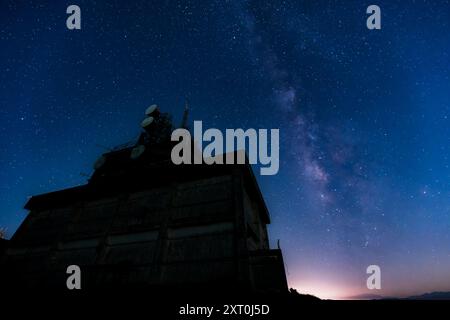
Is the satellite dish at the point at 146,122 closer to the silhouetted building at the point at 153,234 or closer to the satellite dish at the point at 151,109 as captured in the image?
the satellite dish at the point at 151,109

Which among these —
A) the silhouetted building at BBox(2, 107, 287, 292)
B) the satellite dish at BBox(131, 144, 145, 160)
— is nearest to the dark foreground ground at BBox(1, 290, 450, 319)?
the silhouetted building at BBox(2, 107, 287, 292)

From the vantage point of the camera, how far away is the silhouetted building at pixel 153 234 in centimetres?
808

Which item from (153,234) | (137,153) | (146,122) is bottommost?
(153,234)

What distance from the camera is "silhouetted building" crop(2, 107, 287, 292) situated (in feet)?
26.5

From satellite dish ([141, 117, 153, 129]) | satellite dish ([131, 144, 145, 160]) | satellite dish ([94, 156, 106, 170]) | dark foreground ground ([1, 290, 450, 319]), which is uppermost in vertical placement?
satellite dish ([141, 117, 153, 129])

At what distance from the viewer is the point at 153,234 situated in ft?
31.7

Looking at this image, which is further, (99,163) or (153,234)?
(99,163)

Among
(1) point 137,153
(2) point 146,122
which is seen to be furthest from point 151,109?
(1) point 137,153

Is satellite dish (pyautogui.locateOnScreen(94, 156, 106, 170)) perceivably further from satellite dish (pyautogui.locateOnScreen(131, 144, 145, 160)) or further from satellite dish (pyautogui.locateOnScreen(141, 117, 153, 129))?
satellite dish (pyautogui.locateOnScreen(141, 117, 153, 129))

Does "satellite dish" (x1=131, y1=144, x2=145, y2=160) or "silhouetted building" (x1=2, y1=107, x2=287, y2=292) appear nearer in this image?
"silhouetted building" (x1=2, y1=107, x2=287, y2=292)

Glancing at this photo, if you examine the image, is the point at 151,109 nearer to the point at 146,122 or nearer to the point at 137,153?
the point at 146,122

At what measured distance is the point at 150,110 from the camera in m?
19.2
